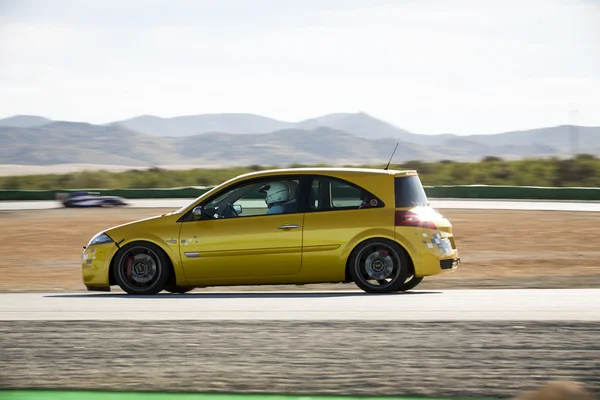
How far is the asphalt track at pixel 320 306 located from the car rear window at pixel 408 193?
39.3 inches

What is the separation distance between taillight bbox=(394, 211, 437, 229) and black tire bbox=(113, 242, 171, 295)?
259cm

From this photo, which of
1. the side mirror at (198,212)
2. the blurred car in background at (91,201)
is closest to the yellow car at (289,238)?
the side mirror at (198,212)

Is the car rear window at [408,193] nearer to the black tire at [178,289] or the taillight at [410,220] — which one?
the taillight at [410,220]

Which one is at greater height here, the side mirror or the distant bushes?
the distant bushes

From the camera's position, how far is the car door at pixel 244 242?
982 centimetres

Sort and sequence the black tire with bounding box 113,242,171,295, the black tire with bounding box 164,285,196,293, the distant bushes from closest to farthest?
the black tire with bounding box 113,242,171,295, the black tire with bounding box 164,285,196,293, the distant bushes

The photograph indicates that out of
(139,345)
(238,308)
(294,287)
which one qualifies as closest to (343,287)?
(294,287)

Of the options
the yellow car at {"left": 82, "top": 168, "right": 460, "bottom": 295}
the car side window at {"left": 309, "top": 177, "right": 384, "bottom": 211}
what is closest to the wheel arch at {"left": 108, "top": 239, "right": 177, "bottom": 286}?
the yellow car at {"left": 82, "top": 168, "right": 460, "bottom": 295}

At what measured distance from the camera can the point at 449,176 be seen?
2923 inches

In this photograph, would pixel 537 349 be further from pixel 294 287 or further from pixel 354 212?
pixel 294 287

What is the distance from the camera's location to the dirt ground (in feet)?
42.8

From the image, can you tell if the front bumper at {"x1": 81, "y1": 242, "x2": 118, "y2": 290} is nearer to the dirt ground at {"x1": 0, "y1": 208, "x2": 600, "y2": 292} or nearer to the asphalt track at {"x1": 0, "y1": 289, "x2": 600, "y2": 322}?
the asphalt track at {"x1": 0, "y1": 289, "x2": 600, "y2": 322}

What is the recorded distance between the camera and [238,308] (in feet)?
27.1

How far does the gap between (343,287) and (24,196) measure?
154ft
